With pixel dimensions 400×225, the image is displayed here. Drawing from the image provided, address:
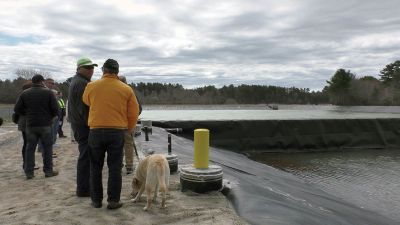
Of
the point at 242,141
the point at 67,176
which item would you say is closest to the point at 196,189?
the point at 67,176

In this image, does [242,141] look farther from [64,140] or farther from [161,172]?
[161,172]

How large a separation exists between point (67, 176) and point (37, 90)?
1.81 meters

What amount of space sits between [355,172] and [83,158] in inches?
390

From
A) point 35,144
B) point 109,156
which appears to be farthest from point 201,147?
point 35,144

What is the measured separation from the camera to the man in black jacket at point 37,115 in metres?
8.26

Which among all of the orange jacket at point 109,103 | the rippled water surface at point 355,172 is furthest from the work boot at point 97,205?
the rippled water surface at point 355,172

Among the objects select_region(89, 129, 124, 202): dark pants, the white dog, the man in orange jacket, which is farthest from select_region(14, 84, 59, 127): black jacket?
the white dog

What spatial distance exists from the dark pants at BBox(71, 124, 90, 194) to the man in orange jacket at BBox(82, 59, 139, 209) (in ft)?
1.66

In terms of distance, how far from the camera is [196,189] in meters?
6.74

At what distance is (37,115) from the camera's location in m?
8.29

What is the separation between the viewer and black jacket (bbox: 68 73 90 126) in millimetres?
6199

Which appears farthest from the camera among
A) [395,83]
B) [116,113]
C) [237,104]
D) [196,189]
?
[237,104]

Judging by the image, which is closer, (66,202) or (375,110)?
(66,202)

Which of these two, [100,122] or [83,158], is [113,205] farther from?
[100,122]
